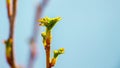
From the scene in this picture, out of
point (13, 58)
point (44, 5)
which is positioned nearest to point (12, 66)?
point (13, 58)

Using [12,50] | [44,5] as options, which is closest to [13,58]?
[12,50]

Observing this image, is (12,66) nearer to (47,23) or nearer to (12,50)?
(12,50)

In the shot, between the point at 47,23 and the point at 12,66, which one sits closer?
the point at 12,66

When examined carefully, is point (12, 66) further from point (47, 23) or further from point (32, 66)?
point (47, 23)

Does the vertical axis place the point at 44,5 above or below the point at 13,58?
above

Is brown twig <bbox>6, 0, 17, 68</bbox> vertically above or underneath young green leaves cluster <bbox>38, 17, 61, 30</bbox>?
underneath

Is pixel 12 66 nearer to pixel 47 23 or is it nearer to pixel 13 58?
pixel 13 58

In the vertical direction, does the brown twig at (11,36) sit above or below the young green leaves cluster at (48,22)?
below

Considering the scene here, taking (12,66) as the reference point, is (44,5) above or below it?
above
